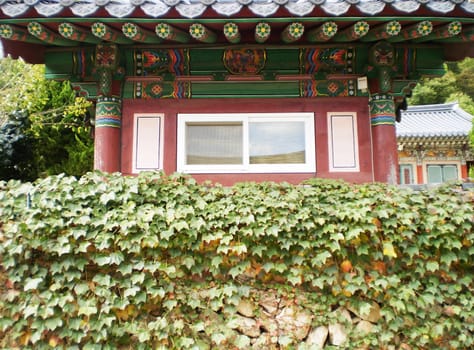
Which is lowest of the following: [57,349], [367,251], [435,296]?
[57,349]

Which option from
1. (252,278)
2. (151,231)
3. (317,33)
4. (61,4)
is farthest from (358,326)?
(61,4)

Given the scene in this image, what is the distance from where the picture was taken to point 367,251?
363 centimetres

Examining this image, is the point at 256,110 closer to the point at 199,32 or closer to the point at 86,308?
the point at 199,32

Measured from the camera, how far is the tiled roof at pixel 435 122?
16.2 meters

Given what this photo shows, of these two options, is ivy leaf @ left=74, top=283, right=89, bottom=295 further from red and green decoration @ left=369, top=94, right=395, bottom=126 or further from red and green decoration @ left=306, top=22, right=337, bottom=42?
red and green decoration @ left=369, top=94, right=395, bottom=126

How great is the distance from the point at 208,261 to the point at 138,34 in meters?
2.68

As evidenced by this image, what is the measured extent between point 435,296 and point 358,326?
812 millimetres

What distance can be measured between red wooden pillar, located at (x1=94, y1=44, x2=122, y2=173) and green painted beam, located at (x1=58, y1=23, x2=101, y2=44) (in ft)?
1.16

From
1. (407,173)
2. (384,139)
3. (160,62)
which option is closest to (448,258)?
(384,139)

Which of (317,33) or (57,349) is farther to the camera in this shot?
(317,33)

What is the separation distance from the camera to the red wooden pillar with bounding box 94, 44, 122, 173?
189 inches

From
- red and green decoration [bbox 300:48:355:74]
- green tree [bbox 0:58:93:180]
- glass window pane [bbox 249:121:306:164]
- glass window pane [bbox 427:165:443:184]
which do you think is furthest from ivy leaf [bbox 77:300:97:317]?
glass window pane [bbox 427:165:443:184]

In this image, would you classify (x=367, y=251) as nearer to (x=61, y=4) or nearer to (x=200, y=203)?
(x=200, y=203)

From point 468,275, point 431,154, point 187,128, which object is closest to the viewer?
point 468,275
